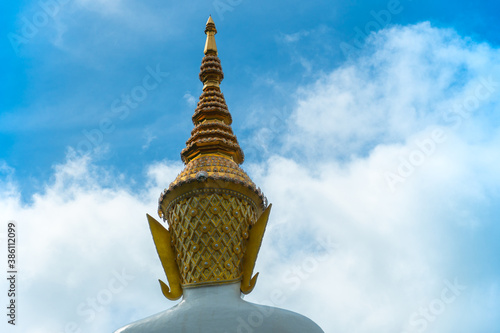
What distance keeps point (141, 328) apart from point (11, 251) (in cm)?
334

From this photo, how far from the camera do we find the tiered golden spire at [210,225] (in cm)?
1141

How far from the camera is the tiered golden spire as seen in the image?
11414 mm

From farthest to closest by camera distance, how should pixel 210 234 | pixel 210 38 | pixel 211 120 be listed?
pixel 210 38, pixel 211 120, pixel 210 234

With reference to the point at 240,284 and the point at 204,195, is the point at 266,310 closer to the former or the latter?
the point at 240,284

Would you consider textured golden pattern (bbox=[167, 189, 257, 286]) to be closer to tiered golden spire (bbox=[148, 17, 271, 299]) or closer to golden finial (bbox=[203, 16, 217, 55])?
tiered golden spire (bbox=[148, 17, 271, 299])

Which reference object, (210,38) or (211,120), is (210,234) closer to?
(211,120)

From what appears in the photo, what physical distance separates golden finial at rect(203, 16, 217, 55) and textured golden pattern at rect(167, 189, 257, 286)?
182 inches

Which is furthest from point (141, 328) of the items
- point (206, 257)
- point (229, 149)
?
point (229, 149)

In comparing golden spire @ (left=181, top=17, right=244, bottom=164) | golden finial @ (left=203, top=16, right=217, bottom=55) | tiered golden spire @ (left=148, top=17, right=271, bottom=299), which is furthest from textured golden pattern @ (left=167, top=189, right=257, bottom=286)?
golden finial @ (left=203, top=16, right=217, bottom=55)

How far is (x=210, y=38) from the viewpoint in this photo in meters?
15.1

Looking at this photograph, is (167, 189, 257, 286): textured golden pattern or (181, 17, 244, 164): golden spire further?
(181, 17, 244, 164): golden spire

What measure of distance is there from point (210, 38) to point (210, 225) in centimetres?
575

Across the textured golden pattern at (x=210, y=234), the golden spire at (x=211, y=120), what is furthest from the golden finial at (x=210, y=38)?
the textured golden pattern at (x=210, y=234)

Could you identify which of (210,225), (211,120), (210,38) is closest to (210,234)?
(210,225)
